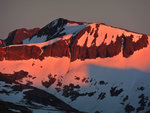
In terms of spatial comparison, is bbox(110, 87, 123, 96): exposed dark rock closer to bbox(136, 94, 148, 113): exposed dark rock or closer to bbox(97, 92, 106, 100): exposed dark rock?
bbox(97, 92, 106, 100): exposed dark rock

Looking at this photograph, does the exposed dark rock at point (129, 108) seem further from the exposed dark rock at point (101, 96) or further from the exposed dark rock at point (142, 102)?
the exposed dark rock at point (101, 96)

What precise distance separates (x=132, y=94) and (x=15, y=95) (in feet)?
192

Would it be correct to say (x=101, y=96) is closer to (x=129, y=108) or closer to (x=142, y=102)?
(x=129, y=108)

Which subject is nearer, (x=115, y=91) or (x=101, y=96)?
(x=101, y=96)

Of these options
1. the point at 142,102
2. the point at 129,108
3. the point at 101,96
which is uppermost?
the point at 101,96

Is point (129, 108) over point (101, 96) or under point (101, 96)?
under

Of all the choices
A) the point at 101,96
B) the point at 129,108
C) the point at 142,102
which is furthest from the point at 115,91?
the point at 129,108

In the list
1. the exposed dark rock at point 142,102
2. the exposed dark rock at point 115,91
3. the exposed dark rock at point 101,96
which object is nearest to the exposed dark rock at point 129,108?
the exposed dark rock at point 142,102

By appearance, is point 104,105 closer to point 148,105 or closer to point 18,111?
point 148,105

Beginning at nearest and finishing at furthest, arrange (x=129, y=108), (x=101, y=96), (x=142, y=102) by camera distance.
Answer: (x=129, y=108) < (x=142, y=102) < (x=101, y=96)

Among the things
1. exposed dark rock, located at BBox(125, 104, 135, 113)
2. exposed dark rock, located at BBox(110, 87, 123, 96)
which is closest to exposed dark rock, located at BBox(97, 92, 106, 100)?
exposed dark rock, located at BBox(110, 87, 123, 96)

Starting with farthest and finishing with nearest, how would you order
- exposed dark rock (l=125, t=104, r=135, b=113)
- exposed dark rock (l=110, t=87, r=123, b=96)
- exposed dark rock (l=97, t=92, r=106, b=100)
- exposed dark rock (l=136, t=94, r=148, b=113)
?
exposed dark rock (l=110, t=87, r=123, b=96) < exposed dark rock (l=97, t=92, r=106, b=100) < exposed dark rock (l=136, t=94, r=148, b=113) < exposed dark rock (l=125, t=104, r=135, b=113)

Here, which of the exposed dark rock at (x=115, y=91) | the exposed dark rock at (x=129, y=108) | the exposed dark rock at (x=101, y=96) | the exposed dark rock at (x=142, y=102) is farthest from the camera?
the exposed dark rock at (x=115, y=91)

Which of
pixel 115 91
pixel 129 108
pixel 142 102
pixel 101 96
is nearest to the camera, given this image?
pixel 129 108
